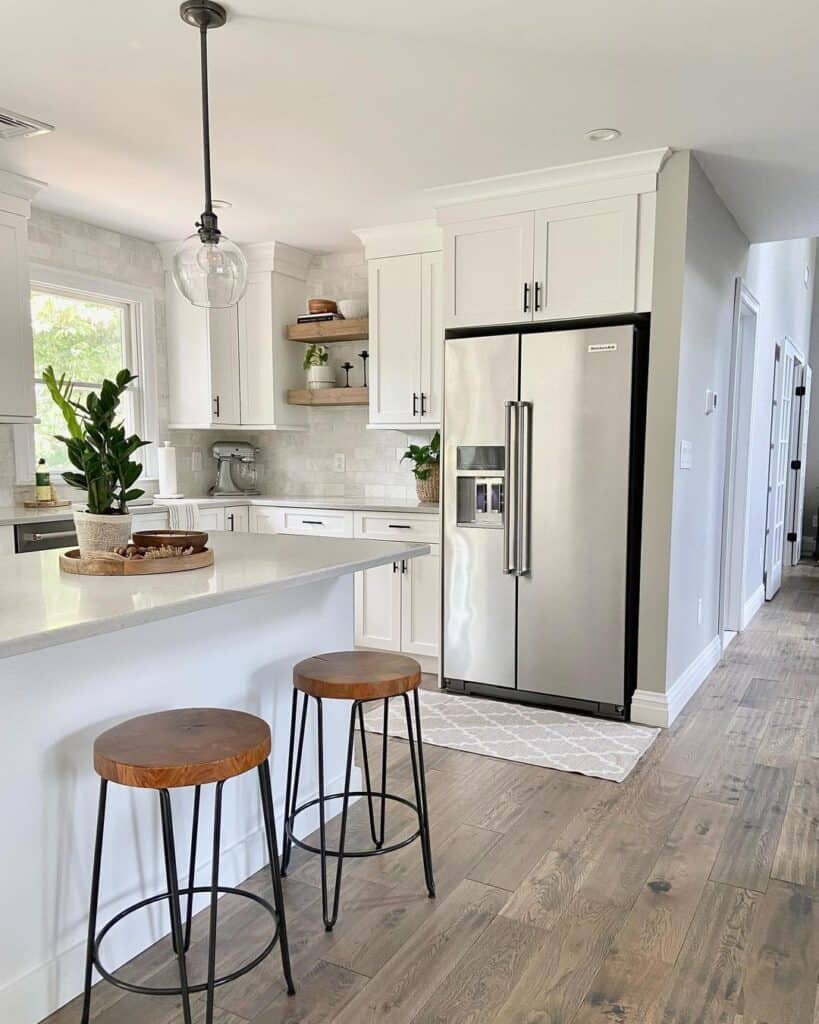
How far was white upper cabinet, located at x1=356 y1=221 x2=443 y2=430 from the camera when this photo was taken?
433 cm

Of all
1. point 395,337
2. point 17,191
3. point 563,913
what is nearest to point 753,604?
point 395,337

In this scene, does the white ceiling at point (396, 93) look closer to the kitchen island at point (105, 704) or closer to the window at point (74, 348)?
the window at point (74, 348)

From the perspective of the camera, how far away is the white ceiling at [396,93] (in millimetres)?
2236

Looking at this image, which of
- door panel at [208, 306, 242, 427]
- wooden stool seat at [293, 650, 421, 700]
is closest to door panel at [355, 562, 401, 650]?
door panel at [208, 306, 242, 427]

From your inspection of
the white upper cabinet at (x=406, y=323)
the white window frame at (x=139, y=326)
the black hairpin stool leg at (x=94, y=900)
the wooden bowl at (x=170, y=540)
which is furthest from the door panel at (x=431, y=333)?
the black hairpin stool leg at (x=94, y=900)

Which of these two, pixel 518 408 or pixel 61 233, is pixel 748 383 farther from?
pixel 61 233

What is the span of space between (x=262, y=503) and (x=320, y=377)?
885 millimetres

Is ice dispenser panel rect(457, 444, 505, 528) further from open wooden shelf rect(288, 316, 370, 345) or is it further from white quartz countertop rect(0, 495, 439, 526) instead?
open wooden shelf rect(288, 316, 370, 345)

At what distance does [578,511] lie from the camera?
3527 mm

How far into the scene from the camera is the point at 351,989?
1.82 m

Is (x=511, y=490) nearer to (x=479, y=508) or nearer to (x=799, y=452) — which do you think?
(x=479, y=508)

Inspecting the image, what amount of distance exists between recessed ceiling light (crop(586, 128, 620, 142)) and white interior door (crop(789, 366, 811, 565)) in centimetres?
538

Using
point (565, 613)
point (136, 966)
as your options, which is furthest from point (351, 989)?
point (565, 613)

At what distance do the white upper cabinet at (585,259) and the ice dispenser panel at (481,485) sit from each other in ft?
2.20
